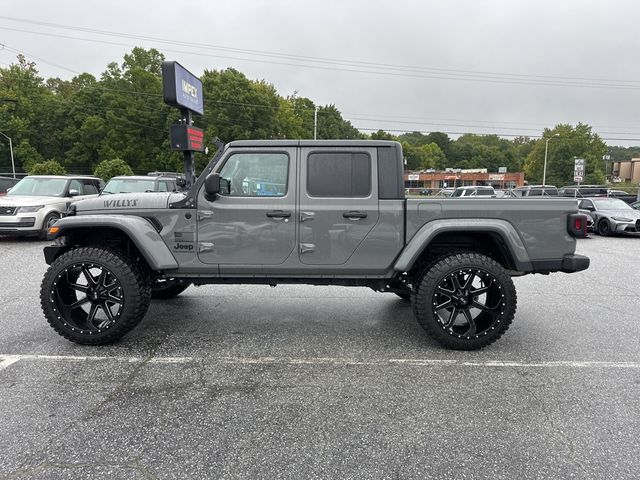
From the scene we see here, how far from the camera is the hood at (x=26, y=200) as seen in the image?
1041 centimetres

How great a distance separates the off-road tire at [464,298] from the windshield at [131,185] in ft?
34.7

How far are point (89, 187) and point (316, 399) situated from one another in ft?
40.2

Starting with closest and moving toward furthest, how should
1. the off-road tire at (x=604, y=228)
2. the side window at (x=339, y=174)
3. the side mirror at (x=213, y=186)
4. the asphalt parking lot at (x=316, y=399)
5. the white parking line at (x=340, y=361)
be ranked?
the asphalt parking lot at (x=316, y=399), the white parking line at (x=340, y=361), the side mirror at (x=213, y=186), the side window at (x=339, y=174), the off-road tire at (x=604, y=228)

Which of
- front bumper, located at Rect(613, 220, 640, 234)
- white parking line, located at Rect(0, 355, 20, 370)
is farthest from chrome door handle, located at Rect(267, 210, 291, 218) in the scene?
→ front bumper, located at Rect(613, 220, 640, 234)

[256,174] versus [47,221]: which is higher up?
[256,174]

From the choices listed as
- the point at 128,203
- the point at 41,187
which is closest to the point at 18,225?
the point at 41,187

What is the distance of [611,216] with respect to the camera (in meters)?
14.2

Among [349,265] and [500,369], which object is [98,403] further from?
[500,369]

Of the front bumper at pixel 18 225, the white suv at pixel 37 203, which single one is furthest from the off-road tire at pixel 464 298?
the front bumper at pixel 18 225

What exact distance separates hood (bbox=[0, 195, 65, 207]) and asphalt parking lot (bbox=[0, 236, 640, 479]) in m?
6.43

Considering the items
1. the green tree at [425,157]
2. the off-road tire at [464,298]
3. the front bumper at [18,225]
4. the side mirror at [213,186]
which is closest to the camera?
the side mirror at [213,186]

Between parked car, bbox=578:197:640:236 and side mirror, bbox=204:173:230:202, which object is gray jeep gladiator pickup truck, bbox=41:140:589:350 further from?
parked car, bbox=578:197:640:236

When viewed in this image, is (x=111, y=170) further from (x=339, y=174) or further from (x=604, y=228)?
(x=339, y=174)

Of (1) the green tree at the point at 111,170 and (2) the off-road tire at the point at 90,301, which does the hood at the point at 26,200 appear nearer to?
(2) the off-road tire at the point at 90,301
